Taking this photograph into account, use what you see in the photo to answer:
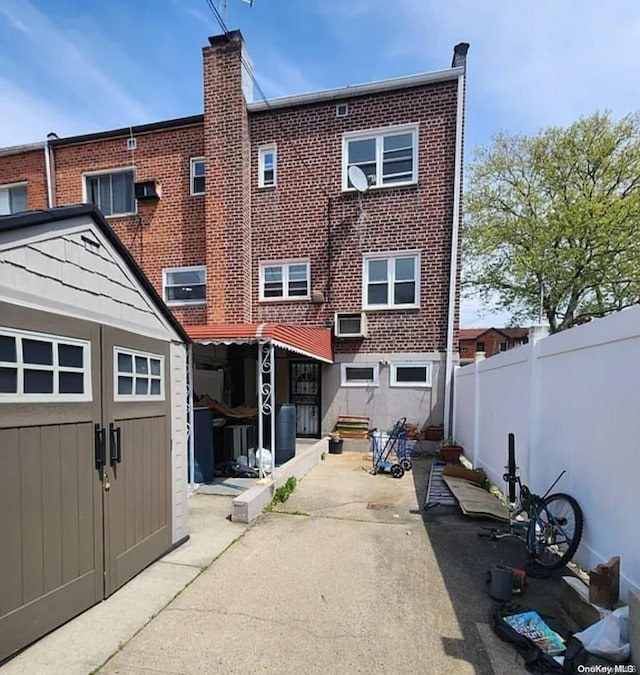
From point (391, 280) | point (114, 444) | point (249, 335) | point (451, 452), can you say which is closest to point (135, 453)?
point (114, 444)

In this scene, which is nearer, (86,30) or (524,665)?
(524,665)

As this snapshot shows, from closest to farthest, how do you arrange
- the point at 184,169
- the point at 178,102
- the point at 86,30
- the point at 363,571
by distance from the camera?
the point at 363,571 < the point at 86,30 < the point at 178,102 < the point at 184,169

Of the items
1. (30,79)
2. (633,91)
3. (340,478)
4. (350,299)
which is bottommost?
(340,478)

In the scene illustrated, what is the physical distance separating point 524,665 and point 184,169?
494 inches

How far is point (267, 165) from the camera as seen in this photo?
11375 millimetres

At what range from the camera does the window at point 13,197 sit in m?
12.8

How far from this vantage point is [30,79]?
6.91m

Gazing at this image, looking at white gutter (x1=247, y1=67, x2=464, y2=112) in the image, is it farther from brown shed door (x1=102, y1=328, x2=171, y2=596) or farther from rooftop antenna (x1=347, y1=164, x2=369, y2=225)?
brown shed door (x1=102, y1=328, x2=171, y2=596)

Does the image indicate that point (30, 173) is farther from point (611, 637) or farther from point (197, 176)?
point (611, 637)

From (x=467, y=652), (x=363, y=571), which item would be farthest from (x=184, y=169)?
(x=467, y=652)

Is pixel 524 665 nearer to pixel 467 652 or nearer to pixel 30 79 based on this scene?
pixel 467 652

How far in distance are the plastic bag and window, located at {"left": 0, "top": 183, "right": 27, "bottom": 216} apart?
16.3 m

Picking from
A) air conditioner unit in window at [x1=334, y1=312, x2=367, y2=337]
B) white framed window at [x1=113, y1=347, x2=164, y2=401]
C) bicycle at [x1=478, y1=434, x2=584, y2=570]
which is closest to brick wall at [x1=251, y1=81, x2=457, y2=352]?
air conditioner unit in window at [x1=334, y1=312, x2=367, y2=337]

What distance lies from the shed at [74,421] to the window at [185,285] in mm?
7738
